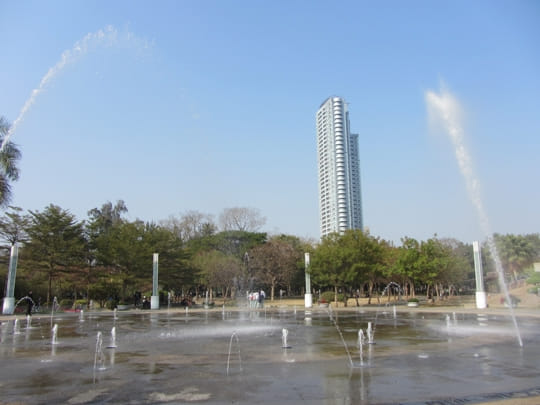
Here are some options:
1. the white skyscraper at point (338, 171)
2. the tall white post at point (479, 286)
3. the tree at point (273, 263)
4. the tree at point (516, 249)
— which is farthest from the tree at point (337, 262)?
the white skyscraper at point (338, 171)

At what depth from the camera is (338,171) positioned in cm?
17750

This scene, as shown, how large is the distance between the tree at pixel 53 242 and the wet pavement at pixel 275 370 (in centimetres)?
2875

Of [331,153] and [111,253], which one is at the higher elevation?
[331,153]

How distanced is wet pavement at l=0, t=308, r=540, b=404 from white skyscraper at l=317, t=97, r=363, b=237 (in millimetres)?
160461

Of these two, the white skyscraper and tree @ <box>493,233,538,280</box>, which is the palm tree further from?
the white skyscraper

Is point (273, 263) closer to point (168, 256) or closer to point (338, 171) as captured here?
point (168, 256)

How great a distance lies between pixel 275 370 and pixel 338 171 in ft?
561

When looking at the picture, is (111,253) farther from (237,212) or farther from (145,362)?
(145,362)

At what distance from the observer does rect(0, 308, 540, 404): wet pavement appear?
7.25 m

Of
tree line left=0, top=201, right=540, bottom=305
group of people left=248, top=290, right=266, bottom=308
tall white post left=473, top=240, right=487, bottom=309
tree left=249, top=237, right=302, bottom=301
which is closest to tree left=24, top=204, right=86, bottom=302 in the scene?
tree line left=0, top=201, right=540, bottom=305

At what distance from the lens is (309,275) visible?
43.2 m

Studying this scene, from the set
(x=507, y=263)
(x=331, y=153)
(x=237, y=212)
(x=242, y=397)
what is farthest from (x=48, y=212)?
(x=331, y=153)

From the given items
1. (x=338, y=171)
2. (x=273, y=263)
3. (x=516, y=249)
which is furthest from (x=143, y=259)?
(x=338, y=171)

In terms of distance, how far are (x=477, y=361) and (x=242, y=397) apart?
20.1ft
